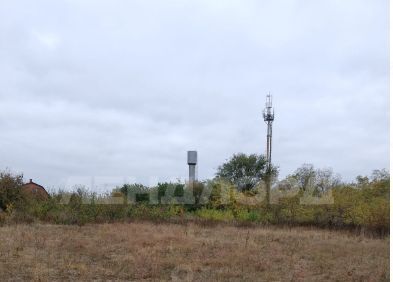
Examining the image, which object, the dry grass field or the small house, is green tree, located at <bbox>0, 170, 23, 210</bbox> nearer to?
the small house

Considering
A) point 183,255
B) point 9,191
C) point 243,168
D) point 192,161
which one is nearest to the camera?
point 183,255

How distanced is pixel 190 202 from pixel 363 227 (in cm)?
861

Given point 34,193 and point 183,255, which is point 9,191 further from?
point 183,255

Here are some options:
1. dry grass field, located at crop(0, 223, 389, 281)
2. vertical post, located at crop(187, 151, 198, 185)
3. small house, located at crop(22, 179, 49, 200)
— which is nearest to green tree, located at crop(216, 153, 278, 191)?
vertical post, located at crop(187, 151, 198, 185)

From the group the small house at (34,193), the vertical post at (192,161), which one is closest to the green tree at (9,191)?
the small house at (34,193)

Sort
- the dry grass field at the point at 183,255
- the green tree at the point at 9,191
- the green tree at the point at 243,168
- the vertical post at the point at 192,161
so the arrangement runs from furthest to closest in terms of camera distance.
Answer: the green tree at the point at 243,168
the vertical post at the point at 192,161
the green tree at the point at 9,191
the dry grass field at the point at 183,255

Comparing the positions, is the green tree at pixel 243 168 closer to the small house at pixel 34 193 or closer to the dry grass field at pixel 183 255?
the small house at pixel 34 193

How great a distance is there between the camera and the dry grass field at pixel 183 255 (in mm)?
Result: 8520

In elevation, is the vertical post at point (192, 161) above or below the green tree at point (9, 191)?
above

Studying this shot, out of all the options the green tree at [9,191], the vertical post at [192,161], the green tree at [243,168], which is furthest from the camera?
the green tree at [243,168]

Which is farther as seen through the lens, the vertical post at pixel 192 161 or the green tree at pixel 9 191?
the vertical post at pixel 192 161

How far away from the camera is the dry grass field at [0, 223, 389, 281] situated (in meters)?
8.52

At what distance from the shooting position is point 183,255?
10.3 metres

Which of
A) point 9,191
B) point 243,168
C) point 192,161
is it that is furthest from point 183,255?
point 243,168
